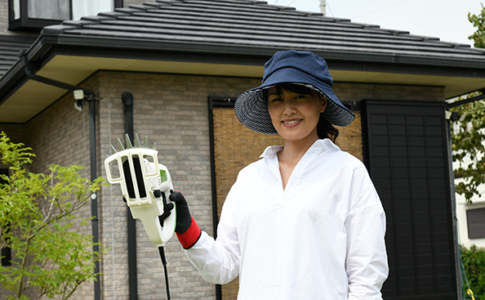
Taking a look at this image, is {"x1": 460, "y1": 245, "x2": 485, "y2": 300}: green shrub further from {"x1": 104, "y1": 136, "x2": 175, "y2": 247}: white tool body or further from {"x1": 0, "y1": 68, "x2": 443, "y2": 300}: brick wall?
{"x1": 104, "y1": 136, "x2": 175, "y2": 247}: white tool body

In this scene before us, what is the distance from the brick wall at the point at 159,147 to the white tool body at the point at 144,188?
495cm

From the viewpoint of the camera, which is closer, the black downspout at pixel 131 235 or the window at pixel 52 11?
the black downspout at pixel 131 235

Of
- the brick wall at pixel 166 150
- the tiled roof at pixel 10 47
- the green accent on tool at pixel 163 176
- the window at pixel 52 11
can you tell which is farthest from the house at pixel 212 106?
the green accent on tool at pixel 163 176

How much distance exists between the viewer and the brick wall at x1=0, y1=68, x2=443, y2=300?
7.32 metres

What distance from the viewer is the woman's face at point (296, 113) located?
7.89ft

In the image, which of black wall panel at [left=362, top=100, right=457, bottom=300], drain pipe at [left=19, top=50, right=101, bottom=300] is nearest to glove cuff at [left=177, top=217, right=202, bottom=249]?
drain pipe at [left=19, top=50, right=101, bottom=300]

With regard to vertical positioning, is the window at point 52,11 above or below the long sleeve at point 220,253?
above

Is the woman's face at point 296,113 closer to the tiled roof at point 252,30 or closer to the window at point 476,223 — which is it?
the tiled roof at point 252,30

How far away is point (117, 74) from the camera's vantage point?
294 inches

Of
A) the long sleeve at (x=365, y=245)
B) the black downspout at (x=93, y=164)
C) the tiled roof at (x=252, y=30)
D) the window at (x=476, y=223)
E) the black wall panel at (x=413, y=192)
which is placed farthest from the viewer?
the window at (x=476, y=223)

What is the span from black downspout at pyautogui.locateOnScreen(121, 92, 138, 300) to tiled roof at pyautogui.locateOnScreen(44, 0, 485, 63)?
2.59 feet

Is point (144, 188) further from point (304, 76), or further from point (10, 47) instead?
point (10, 47)

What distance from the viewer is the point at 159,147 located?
7594 mm

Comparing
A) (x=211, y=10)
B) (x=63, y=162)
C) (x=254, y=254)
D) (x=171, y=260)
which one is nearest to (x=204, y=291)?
(x=171, y=260)
